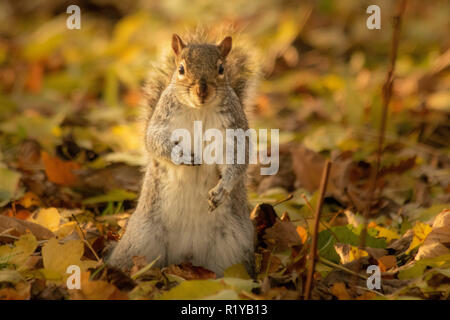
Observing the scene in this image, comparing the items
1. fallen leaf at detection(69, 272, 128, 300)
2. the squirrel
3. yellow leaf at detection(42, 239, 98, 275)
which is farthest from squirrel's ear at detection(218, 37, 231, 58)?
fallen leaf at detection(69, 272, 128, 300)

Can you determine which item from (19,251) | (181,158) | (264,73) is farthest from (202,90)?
(264,73)

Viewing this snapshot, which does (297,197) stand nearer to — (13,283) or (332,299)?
(332,299)

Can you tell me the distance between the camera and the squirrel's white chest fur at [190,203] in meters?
2.00

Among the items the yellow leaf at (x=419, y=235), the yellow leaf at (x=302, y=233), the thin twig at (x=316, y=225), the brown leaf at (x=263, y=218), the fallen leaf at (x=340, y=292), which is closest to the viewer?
the thin twig at (x=316, y=225)

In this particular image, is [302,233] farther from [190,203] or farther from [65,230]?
[65,230]

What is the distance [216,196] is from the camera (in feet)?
6.34

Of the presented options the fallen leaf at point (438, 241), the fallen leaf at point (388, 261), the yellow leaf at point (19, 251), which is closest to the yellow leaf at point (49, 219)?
the yellow leaf at point (19, 251)

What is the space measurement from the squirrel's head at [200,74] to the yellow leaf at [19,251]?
0.65 m

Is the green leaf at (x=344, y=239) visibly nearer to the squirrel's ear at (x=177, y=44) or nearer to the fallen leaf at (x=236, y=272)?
the fallen leaf at (x=236, y=272)

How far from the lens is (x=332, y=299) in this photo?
1698mm

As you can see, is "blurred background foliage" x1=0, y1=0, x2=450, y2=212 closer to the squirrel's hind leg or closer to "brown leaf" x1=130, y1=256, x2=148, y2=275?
the squirrel's hind leg

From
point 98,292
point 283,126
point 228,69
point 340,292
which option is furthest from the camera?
point 283,126

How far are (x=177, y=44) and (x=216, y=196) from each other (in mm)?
549

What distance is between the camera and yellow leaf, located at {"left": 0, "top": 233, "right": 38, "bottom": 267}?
6.10 ft
